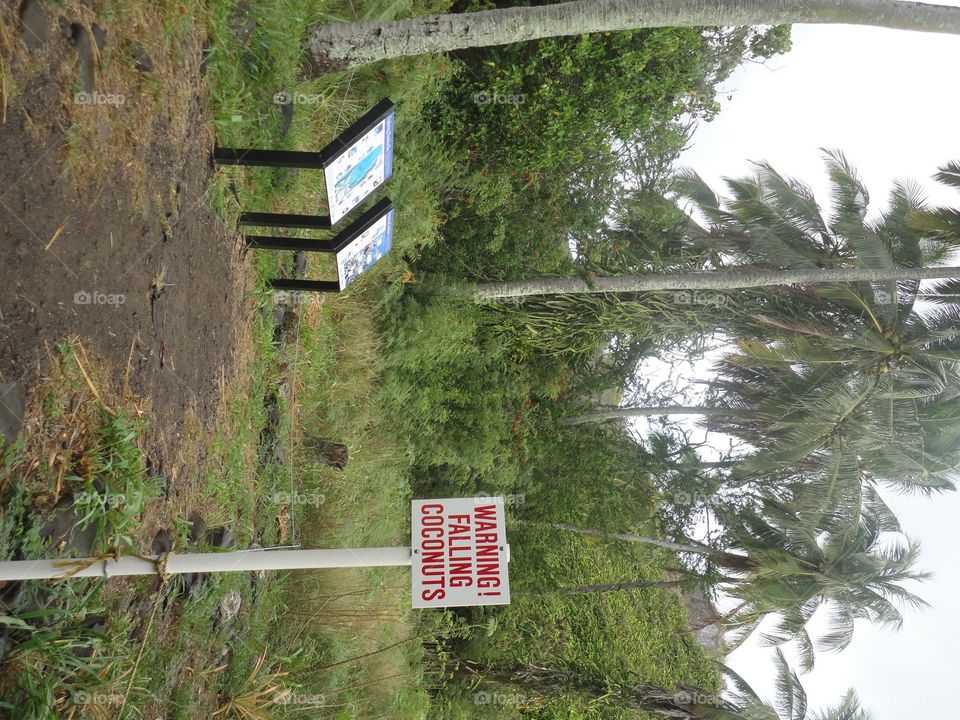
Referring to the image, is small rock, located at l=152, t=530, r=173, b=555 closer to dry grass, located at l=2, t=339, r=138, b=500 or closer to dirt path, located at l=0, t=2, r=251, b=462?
dirt path, located at l=0, t=2, r=251, b=462

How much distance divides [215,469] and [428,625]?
5309 millimetres

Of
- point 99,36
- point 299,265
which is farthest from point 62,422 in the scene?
point 299,265

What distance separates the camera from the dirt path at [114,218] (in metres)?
3.15

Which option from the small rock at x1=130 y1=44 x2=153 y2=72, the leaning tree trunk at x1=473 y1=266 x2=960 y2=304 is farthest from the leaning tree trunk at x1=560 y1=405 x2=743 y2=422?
the small rock at x1=130 y1=44 x2=153 y2=72

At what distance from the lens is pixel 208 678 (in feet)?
15.9

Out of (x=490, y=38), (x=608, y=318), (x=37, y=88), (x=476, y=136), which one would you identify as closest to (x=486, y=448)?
(x=608, y=318)

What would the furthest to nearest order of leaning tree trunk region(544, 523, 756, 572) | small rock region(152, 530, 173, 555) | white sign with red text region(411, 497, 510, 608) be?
leaning tree trunk region(544, 523, 756, 572), small rock region(152, 530, 173, 555), white sign with red text region(411, 497, 510, 608)

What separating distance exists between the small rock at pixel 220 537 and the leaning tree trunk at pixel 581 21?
394 centimetres

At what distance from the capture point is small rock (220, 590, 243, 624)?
507 cm

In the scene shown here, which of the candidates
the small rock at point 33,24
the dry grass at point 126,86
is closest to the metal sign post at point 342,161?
the dry grass at point 126,86

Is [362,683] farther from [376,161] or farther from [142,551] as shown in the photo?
[376,161]

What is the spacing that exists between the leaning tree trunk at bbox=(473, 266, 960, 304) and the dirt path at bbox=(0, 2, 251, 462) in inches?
177

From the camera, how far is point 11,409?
3.11 meters

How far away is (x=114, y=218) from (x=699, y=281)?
659cm
